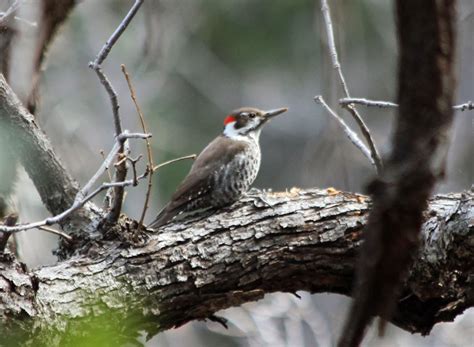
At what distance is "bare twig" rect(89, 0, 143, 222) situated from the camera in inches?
113

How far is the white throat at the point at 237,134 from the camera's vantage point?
5.71m

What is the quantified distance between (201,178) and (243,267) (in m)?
1.67

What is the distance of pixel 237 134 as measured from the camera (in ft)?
19.1

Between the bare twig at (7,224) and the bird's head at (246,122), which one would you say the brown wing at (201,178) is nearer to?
the bird's head at (246,122)

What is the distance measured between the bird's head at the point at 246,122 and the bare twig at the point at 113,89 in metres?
2.43

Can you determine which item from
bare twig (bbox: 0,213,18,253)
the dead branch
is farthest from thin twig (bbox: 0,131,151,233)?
the dead branch

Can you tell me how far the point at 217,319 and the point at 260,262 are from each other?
0.36 m

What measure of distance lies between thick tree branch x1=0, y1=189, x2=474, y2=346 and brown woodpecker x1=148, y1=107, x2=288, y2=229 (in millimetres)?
630

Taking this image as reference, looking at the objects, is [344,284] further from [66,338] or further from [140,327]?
[66,338]

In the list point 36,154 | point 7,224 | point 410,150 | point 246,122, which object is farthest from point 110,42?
point 246,122

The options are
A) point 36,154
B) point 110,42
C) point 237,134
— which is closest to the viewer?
point 110,42

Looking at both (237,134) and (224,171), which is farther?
(237,134)

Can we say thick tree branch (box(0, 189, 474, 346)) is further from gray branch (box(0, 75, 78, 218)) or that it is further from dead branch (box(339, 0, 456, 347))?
dead branch (box(339, 0, 456, 347))

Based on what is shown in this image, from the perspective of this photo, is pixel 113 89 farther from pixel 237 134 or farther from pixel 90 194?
pixel 237 134
